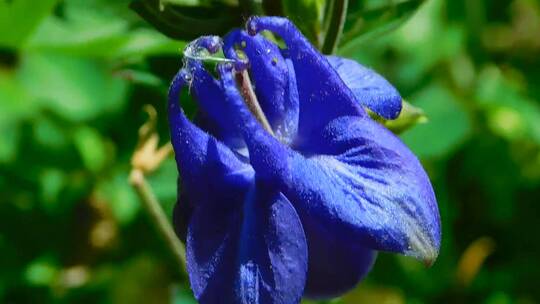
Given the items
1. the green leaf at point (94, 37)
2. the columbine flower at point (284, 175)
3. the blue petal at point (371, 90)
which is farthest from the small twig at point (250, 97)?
the green leaf at point (94, 37)

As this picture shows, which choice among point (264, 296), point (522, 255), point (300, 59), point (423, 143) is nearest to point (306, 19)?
point (300, 59)

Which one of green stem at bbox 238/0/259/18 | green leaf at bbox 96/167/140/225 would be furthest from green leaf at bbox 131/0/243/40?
green leaf at bbox 96/167/140/225

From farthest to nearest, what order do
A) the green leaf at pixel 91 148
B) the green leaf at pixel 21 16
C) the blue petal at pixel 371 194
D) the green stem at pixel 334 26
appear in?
the green leaf at pixel 91 148, the green leaf at pixel 21 16, the green stem at pixel 334 26, the blue petal at pixel 371 194

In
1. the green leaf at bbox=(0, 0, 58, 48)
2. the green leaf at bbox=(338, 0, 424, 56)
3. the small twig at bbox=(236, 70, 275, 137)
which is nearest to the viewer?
the small twig at bbox=(236, 70, 275, 137)

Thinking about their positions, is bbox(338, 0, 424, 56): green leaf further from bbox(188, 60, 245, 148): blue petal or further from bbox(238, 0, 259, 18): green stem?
bbox(188, 60, 245, 148): blue petal

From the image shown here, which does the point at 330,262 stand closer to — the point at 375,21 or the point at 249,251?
the point at 249,251

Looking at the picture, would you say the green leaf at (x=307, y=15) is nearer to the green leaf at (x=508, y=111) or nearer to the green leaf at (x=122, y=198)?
the green leaf at (x=122, y=198)
